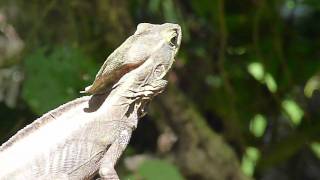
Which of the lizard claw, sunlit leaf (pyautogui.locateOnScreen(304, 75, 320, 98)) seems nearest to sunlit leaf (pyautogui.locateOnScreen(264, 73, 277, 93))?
sunlit leaf (pyautogui.locateOnScreen(304, 75, 320, 98))

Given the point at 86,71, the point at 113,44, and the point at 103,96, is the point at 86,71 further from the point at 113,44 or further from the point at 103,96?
the point at 103,96

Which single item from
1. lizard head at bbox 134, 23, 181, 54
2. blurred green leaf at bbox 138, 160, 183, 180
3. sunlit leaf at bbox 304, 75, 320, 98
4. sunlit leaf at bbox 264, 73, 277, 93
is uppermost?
lizard head at bbox 134, 23, 181, 54

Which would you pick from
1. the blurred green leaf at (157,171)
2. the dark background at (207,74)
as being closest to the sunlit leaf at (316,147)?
the dark background at (207,74)

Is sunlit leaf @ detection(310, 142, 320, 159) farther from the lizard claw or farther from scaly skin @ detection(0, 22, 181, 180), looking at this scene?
Result: the lizard claw

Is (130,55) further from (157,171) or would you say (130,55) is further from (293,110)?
(293,110)

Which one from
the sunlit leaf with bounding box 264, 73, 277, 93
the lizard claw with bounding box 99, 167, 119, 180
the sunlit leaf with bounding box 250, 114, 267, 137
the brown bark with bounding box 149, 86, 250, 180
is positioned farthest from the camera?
the sunlit leaf with bounding box 250, 114, 267, 137

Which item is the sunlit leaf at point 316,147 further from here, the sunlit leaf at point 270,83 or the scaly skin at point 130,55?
the scaly skin at point 130,55

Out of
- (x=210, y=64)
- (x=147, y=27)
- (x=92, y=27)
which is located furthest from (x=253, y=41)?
(x=147, y=27)
